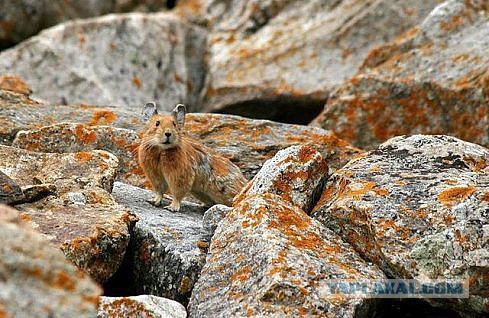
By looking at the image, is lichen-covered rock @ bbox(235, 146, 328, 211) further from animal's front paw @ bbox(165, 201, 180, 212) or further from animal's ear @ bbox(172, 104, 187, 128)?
animal's ear @ bbox(172, 104, 187, 128)

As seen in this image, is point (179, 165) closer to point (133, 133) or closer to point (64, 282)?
point (133, 133)

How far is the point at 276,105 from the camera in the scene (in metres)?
17.4

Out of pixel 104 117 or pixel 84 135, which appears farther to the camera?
pixel 104 117

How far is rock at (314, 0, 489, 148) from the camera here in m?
13.9

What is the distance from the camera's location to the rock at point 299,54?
1738 centimetres

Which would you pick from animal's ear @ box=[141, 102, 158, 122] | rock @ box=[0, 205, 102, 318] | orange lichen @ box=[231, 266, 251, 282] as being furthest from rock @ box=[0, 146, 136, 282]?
rock @ box=[0, 205, 102, 318]

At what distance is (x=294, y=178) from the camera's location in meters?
9.27

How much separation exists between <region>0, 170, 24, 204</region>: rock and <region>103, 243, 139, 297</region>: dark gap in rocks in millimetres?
1173

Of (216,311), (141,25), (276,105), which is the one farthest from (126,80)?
(216,311)

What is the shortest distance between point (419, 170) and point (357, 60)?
8760 mm

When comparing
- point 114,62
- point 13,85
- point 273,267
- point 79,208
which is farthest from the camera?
point 114,62

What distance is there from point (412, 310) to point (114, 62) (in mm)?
11818

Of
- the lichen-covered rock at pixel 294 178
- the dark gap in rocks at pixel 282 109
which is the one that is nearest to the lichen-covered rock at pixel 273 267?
the lichen-covered rock at pixel 294 178

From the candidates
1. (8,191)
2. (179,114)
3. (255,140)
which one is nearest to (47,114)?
(179,114)
